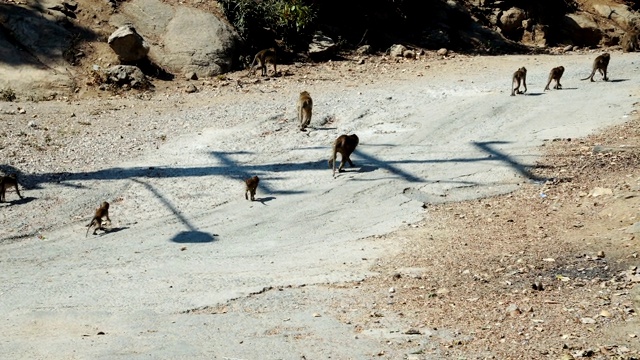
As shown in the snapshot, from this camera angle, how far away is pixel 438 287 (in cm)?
1045

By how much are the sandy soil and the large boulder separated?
4.04ft

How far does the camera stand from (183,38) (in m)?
23.8

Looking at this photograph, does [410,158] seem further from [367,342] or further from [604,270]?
[367,342]

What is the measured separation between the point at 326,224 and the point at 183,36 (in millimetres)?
12199

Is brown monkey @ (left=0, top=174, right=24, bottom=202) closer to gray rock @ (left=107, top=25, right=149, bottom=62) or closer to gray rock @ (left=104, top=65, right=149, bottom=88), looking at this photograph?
gray rock @ (left=104, top=65, right=149, bottom=88)

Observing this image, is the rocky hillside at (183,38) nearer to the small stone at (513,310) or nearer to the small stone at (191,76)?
the small stone at (191,76)

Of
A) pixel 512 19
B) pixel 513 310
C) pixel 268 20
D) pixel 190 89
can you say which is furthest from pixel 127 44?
pixel 512 19

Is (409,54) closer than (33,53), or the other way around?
(33,53)

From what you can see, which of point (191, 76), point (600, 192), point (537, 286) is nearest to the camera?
point (537, 286)

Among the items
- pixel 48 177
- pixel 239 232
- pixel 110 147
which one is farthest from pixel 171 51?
pixel 239 232

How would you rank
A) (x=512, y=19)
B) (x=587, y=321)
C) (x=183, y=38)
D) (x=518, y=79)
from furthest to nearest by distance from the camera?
(x=512, y=19) → (x=183, y=38) → (x=518, y=79) → (x=587, y=321)

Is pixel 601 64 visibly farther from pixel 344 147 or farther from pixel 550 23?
pixel 550 23

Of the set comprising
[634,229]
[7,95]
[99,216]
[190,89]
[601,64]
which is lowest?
[99,216]

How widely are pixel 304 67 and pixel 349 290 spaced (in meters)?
14.4
